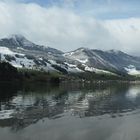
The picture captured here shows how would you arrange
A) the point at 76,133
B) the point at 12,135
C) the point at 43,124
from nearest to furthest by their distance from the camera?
the point at 12,135, the point at 76,133, the point at 43,124

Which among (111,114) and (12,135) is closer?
(12,135)

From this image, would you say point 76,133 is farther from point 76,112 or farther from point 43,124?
point 76,112

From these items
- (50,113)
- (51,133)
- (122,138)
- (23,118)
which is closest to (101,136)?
(122,138)

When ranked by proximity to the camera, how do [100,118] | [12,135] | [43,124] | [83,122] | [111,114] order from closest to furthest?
[12,135] → [43,124] → [83,122] → [100,118] → [111,114]

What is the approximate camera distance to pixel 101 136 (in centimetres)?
6097

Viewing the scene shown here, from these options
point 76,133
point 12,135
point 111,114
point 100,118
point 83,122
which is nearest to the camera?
point 12,135

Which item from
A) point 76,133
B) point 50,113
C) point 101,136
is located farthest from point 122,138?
point 50,113

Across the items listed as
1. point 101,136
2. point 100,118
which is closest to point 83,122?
point 100,118

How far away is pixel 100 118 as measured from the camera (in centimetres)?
8212

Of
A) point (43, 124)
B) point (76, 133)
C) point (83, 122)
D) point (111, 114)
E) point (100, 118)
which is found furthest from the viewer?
point (111, 114)

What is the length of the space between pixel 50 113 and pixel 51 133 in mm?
24482

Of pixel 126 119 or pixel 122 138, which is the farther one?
pixel 126 119

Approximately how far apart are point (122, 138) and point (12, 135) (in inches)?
677

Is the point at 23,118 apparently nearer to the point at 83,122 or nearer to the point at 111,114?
the point at 83,122
